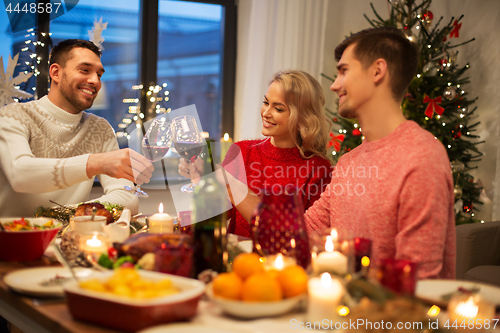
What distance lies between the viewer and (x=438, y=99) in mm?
3184

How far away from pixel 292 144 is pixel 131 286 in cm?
150

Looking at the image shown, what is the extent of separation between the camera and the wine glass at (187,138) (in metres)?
1.35

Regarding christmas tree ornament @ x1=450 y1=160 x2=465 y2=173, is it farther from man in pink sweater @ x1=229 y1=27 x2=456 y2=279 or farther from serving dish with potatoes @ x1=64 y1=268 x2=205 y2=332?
serving dish with potatoes @ x1=64 y1=268 x2=205 y2=332

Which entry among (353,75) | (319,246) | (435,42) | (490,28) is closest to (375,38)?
(353,75)

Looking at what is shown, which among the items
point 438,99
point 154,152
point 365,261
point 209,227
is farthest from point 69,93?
point 438,99

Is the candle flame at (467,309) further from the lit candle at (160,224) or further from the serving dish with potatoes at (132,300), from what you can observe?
the lit candle at (160,224)

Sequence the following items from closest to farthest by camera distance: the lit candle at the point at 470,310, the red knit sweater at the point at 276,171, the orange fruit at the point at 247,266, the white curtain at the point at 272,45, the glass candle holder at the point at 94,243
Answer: the lit candle at the point at 470,310, the orange fruit at the point at 247,266, the glass candle holder at the point at 94,243, the red knit sweater at the point at 276,171, the white curtain at the point at 272,45

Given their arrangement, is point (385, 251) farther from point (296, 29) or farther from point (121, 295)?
point (296, 29)

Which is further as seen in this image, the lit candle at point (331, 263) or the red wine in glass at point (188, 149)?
the red wine in glass at point (188, 149)

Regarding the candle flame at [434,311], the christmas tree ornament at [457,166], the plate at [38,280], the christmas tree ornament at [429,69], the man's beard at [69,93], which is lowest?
the christmas tree ornament at [457,166]

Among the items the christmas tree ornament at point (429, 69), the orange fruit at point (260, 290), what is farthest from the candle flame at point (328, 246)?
the christmas tree ornament at point (429, 69)

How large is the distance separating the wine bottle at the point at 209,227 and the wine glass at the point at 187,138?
0.41 metres

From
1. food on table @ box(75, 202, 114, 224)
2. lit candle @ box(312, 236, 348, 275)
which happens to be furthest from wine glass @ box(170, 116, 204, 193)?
lit candle @ box(312, 236, 348, 275)

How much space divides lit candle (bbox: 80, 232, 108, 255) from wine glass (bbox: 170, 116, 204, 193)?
0.39 metres
